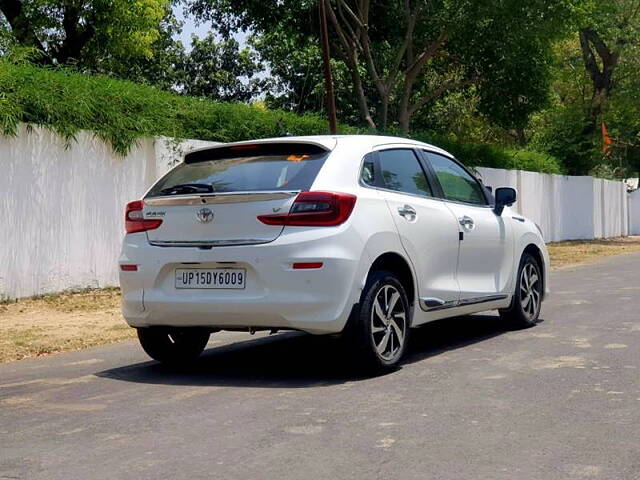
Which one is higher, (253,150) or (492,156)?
(492,156)

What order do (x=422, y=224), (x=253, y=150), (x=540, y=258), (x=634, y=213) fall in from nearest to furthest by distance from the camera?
(x=253, y=150) → (x=422, y=224) → (x=540, y=258) → (x=634, y=213)

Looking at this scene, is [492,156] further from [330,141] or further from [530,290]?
[330,141]

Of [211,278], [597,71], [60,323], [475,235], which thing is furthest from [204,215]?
[597,71]

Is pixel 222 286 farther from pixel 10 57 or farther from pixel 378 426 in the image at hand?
pixel 10 57

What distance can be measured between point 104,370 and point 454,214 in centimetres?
307

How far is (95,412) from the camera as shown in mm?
5645

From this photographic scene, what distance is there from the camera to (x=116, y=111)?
13438 mm

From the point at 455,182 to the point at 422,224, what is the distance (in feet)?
3.75

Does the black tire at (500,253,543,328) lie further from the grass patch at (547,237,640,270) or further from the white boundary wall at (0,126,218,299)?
the grass patch at (547,237,640,270)

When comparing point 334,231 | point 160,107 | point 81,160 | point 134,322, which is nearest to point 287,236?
point 334,231

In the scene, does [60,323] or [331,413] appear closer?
[331,413]

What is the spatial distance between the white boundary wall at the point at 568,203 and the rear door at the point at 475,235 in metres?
16.9

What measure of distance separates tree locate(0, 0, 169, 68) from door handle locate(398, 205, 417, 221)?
2161 cm

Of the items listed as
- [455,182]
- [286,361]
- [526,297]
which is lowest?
[286,361]
